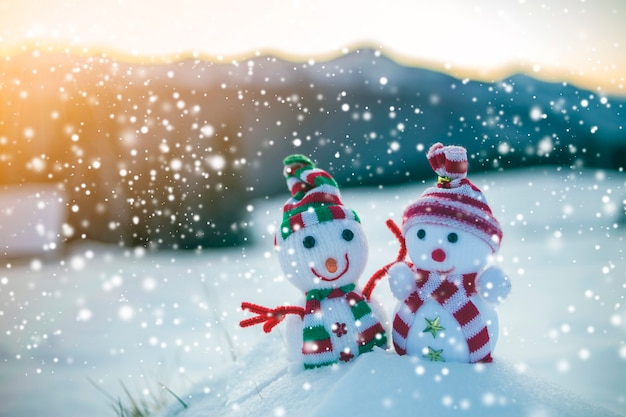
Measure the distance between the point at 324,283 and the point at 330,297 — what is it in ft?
0.21

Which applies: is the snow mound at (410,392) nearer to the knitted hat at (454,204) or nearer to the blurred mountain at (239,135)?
the knitted hat at (454,204)

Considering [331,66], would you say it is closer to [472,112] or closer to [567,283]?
[472,112]

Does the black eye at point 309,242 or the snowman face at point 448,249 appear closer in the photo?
the snowman face at point 448,249

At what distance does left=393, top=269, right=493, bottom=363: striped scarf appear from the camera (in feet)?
6.75

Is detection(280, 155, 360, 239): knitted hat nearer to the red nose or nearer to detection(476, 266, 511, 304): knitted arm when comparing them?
the red nose

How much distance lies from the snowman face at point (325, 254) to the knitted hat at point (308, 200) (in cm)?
3

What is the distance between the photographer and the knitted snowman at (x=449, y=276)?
2.06m

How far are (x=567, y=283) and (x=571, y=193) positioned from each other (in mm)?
2690

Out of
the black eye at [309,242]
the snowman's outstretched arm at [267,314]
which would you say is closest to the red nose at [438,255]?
the black eye at [309,242]

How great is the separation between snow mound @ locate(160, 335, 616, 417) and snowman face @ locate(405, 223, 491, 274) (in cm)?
36

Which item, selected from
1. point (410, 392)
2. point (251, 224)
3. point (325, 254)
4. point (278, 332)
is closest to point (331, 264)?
point (325, 254)

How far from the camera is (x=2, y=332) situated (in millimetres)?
4219

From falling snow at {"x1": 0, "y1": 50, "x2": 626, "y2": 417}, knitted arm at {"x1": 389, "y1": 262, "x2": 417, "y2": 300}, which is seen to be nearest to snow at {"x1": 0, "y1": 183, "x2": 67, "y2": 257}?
falling snow at {"x1": 0, "y1": 50, "x2": 626, "y2": 417}

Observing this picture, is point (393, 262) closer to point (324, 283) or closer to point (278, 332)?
point (324, 283)
